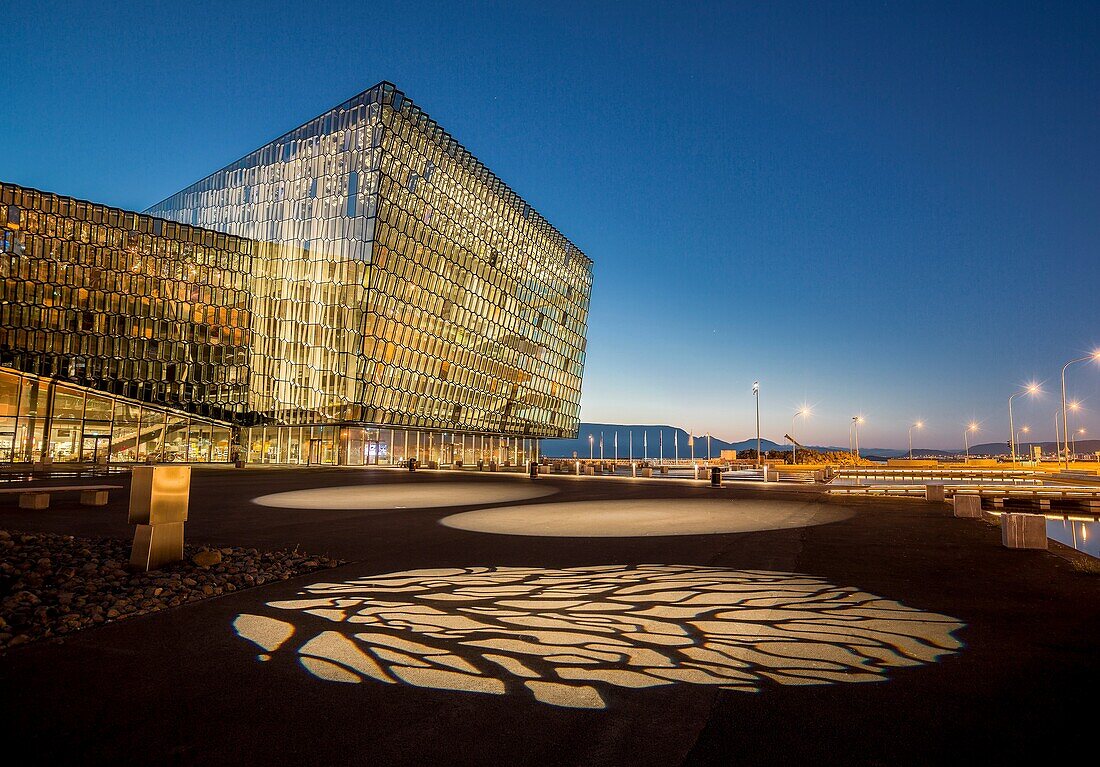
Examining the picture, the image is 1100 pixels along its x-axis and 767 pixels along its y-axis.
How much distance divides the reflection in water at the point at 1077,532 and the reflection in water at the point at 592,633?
1212 centimetres

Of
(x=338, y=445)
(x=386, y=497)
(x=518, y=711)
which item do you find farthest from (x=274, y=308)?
(x=518, y=711)

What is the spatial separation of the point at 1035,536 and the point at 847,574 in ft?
15.3

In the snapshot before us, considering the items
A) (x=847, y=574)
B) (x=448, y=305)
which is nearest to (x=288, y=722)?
(x=847, y=574)

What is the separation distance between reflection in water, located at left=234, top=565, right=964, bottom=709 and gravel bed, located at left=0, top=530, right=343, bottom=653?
1.28m

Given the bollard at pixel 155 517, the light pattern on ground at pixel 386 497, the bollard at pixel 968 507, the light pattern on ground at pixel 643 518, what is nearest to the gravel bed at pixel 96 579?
the bollard at pixel 155 517

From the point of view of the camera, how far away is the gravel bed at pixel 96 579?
598 cm

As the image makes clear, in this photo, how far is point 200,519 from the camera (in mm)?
14453

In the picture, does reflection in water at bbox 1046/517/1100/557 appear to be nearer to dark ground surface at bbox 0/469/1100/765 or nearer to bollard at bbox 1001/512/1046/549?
bollard at bbox 1001/512/1046/549

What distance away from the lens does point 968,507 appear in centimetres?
1633

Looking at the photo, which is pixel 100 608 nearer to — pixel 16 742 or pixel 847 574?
pixel 16 742

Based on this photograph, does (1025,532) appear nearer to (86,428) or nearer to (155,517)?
(155,517)

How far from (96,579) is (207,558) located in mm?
1279

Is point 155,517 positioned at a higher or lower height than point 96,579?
higher

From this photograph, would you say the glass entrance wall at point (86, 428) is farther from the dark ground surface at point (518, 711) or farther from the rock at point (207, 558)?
the dark ground surface at point (518, 711)
